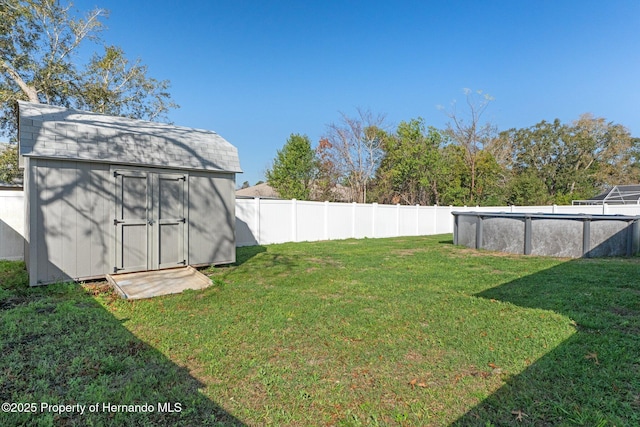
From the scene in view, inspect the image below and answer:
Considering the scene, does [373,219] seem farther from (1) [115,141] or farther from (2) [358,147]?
(2) [358,147]

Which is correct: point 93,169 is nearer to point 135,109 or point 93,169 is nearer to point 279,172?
point 135,109

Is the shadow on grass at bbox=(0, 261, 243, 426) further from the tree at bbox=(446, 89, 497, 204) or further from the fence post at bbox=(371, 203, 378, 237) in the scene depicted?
the tree at bbox=(446, 89, 497, 204)

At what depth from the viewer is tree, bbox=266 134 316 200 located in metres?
24.1

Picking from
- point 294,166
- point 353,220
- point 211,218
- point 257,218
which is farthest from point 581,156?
point 211,218

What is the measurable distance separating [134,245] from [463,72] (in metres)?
24.8

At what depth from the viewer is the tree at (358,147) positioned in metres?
24.7

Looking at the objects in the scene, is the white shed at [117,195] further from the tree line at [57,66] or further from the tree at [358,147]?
the tree at [358,147]

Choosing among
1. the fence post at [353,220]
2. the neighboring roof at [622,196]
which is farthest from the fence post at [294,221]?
the neighboring roof at [622,196]

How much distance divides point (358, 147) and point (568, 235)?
58.8 feet

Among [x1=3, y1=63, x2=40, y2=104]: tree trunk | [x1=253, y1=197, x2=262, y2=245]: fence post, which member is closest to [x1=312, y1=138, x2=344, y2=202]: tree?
[x1=253, y1=197, x2=262, y2=245]: fence post

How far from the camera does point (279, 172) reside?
24.6 m

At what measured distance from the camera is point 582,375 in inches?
99.0

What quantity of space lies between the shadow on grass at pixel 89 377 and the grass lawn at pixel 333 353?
1cm

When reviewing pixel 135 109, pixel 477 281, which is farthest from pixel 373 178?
pixel 477 281
